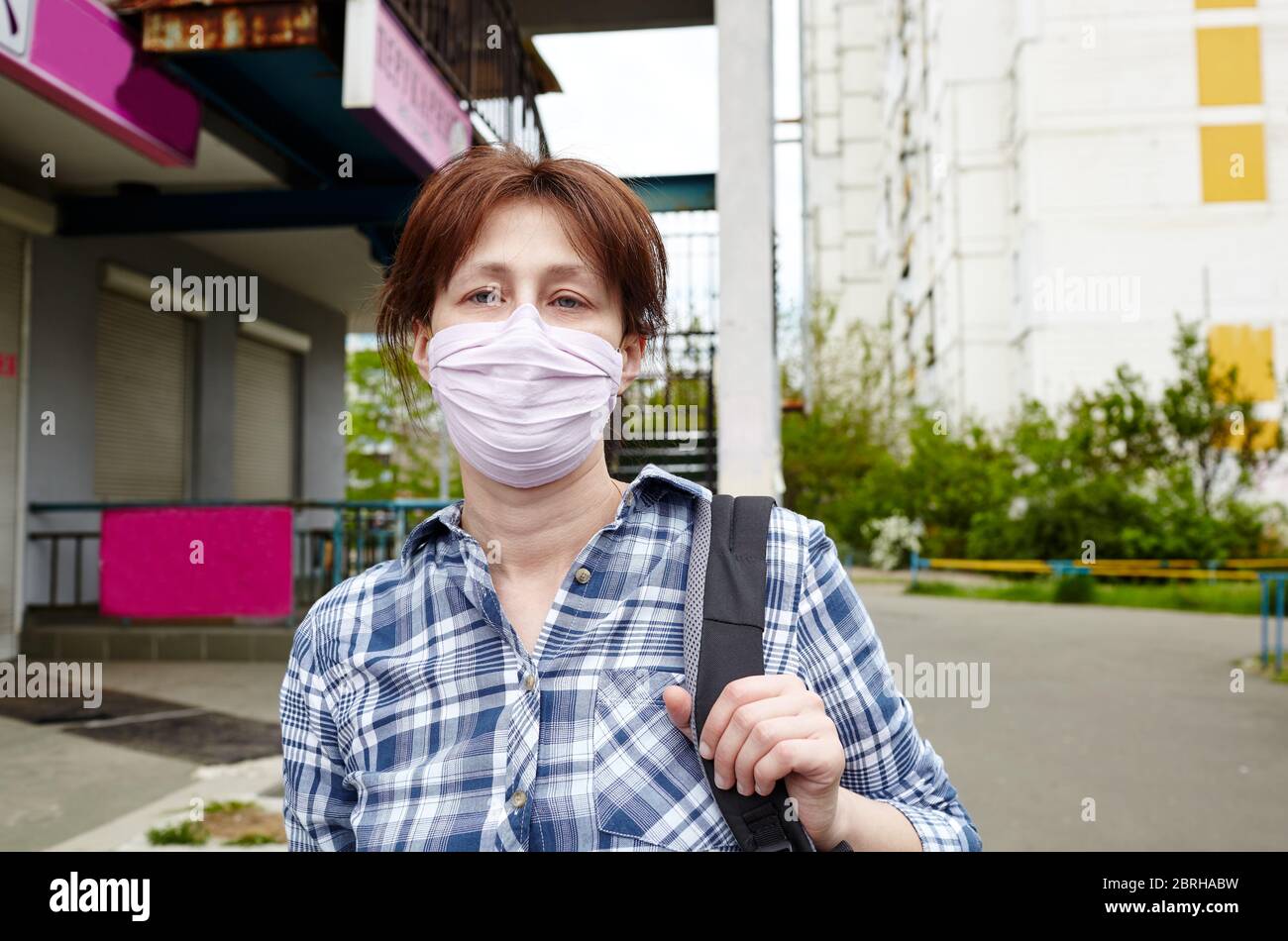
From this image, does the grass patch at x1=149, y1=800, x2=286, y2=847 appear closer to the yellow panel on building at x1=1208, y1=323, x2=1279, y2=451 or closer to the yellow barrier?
the yellow barrier

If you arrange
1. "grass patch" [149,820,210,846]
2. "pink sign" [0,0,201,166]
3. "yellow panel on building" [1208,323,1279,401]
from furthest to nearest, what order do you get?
"yellow panel on building" [1208,323,1279,401], "pink sign" [0,0,201,166], "grass patch" [149,820,210,846]

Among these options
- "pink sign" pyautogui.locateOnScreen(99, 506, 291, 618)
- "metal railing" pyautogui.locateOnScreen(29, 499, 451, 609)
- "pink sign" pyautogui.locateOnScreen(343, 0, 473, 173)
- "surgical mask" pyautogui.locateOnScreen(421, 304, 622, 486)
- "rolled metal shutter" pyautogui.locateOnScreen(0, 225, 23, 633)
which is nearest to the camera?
"surgical mask" pyautogui.locateOnScreen(421, 304, 622, 486)

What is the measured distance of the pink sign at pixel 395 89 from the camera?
5.95 m

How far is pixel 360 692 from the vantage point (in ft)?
4.75

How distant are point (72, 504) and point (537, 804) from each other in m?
9.08

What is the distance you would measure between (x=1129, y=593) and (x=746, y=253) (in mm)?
12226

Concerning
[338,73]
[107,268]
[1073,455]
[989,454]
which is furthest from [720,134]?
[989,454]

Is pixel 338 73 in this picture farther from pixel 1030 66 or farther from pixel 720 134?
pixel 1030 66

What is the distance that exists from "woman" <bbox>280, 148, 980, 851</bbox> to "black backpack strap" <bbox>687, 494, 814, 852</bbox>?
30mm

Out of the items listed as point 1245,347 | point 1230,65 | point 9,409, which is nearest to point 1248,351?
point 1245,347

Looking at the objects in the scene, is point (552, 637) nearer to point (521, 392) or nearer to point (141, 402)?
point (521, 392)

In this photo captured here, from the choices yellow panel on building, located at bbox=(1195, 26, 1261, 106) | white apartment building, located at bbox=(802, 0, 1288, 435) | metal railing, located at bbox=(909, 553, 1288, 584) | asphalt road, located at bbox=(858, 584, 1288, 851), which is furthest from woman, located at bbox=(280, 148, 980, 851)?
yellow panel on building, located at bbox=(1195, 26, 1261, 106)

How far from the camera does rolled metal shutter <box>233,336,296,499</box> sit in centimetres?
1212

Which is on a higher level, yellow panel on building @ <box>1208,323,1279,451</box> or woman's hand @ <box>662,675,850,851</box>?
yellow panel on building @ <box>1208,323,1279,451</box>
